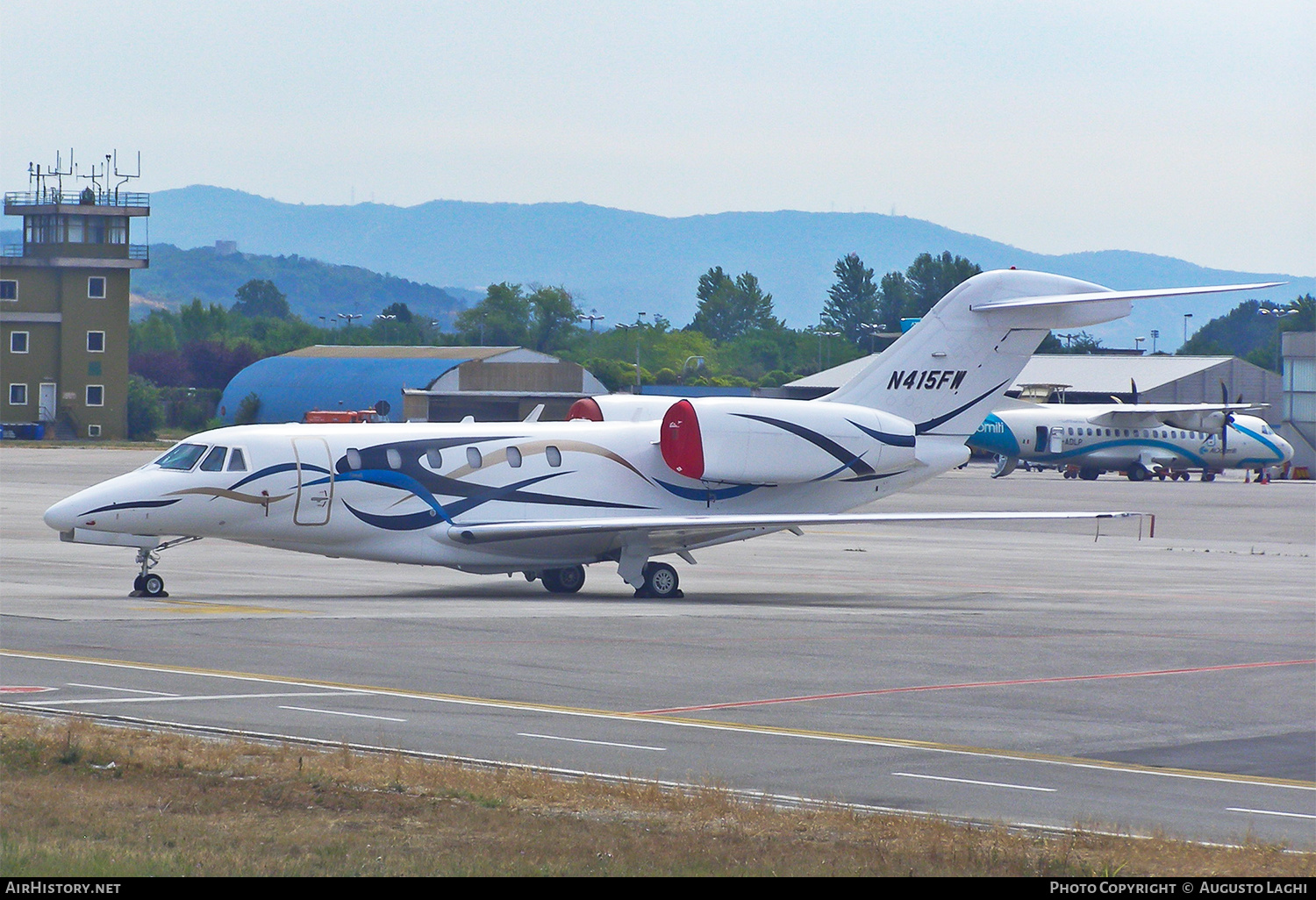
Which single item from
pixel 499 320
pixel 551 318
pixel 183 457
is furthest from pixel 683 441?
pixel 499 320

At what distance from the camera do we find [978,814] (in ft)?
38.4

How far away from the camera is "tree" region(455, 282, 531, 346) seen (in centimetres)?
17688

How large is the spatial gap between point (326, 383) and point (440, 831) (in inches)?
4126

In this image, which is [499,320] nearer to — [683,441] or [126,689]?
[683,441]

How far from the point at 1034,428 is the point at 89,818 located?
75.0 metres

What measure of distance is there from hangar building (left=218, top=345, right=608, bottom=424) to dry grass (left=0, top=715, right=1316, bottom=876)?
88.4 meters

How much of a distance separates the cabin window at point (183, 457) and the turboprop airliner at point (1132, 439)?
58230 mm

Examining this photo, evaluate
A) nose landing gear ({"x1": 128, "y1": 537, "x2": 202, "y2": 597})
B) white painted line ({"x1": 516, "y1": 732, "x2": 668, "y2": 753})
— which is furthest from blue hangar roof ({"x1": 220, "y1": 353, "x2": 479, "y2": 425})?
white painted line ({"x1": 516, "y1": 732, "x2": 668, "y2": 753})

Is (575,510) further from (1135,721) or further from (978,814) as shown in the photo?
(978,814)

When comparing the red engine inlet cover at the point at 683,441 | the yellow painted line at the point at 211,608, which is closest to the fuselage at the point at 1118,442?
the red engine inlet cover at the point at 683,441

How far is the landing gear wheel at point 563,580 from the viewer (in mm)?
30281

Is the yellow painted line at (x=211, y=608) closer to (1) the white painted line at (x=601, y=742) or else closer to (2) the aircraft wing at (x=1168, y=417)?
(1) the white painted line at (x=601, y=742)

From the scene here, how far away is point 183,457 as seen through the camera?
27.2 metres
